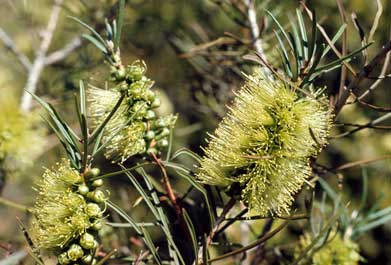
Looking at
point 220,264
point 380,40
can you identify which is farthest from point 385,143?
point 220,264

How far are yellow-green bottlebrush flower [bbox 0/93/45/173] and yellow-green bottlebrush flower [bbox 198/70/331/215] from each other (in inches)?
20.7

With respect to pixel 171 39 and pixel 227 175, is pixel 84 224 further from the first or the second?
pixel 171 39

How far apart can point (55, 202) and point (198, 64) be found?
2.10 feet

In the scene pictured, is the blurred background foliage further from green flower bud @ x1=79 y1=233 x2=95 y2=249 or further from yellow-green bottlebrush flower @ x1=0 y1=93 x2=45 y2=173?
green flower bud @ x1=79 y1=233 x2=95 y2=249

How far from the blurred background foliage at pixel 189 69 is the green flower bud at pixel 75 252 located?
0.26m

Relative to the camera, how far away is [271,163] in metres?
0.52

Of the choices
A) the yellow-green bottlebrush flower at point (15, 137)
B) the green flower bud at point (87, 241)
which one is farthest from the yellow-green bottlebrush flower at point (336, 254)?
the yellow-green bottlebrush flower at point (15, 137)

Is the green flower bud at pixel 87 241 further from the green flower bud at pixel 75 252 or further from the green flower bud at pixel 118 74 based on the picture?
the green flower bud at pixel 118 74

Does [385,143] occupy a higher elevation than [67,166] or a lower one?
lower

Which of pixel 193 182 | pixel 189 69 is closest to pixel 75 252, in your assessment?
pixel 193 182

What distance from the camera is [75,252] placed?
1.67ft

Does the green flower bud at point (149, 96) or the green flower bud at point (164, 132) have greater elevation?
the green flower bud at point (149, 96)

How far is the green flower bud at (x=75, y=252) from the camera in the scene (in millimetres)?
509

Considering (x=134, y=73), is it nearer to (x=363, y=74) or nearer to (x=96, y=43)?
(x=96, y=43)
